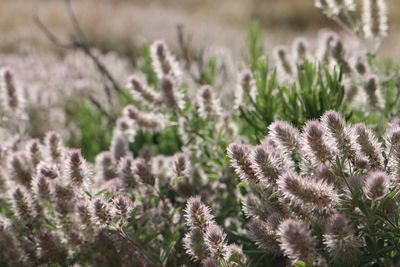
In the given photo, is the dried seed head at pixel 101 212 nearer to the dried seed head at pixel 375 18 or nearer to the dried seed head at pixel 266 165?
the dried seed head at pixel 266 165

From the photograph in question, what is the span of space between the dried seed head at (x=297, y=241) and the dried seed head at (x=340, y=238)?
68 mm

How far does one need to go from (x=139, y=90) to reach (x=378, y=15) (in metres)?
1.33

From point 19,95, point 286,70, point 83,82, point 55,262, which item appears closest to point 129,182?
point 55,262

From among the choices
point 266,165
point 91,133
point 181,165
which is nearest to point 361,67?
point 181,165

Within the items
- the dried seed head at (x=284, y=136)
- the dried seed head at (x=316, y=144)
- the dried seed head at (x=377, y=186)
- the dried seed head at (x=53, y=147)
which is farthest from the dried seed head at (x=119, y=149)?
the dried seed head at (x=377, y=186)

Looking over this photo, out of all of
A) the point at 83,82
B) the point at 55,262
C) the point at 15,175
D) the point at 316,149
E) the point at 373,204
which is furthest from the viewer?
the point at 83,82

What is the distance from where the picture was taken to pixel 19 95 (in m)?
3.36

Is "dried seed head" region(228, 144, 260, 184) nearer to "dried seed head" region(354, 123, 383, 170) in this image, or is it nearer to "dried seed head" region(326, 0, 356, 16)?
"dried seed head" region(354, 123, 383, 170)

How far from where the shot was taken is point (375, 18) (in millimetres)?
3350

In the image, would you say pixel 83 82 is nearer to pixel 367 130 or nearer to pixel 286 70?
pixel 286 70

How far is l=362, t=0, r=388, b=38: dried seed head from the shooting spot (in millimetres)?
3328

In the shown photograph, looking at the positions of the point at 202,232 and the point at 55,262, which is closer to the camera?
the point at 202,232

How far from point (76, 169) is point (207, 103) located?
798 mm

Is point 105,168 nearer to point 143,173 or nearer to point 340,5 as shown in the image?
point 143,173
